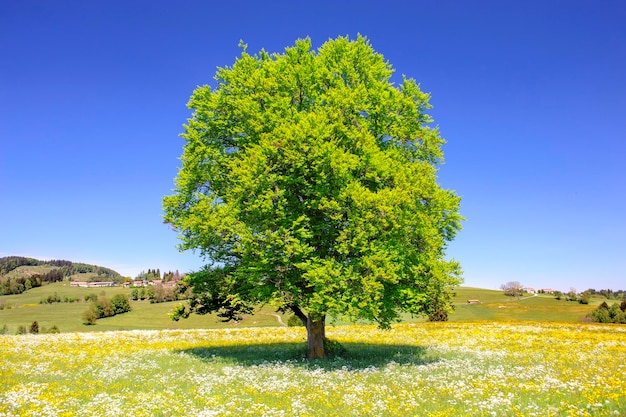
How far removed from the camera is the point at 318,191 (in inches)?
981

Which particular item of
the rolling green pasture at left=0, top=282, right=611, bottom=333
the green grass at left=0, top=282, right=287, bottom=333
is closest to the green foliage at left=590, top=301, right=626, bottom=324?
the rolling green pasture at left=0, top=282, right=611, bottom=333

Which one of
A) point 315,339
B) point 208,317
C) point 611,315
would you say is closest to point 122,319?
point 208,317

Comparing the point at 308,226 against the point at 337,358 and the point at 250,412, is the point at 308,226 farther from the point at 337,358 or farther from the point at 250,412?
the point at 250,412

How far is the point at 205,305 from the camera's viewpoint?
3219 centimetres

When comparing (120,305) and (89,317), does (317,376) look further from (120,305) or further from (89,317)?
(120,305)

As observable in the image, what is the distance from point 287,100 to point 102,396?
18.2 meters

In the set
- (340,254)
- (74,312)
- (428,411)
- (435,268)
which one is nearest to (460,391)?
(428,411)

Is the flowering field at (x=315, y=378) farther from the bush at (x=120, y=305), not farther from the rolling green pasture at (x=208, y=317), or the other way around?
the bush at (x=120, y=305)

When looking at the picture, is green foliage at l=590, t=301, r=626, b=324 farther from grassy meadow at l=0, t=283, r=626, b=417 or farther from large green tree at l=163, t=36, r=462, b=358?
large green tree at l=163, t=36, r=462, b=358

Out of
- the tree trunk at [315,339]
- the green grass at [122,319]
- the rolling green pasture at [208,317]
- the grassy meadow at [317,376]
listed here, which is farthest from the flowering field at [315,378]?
the green grass at [122,319]

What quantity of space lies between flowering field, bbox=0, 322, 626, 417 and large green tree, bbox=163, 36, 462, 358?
11.7ft

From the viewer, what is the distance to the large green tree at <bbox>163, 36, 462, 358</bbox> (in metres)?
23.8

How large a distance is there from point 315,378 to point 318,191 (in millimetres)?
9863

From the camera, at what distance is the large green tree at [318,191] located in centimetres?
2377
